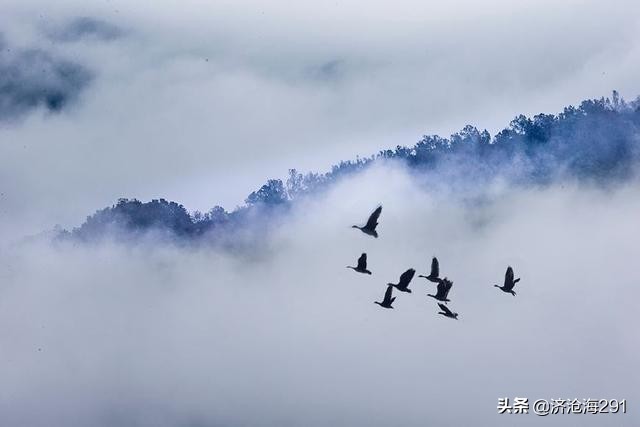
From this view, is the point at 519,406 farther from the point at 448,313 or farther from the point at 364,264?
the point at 364,264

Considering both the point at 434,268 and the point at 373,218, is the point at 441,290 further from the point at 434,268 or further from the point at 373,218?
the point at 373,218

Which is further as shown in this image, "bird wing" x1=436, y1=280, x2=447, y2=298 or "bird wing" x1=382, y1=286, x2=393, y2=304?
"bird wing" x1=382, y1=286, x2=393, y2=304

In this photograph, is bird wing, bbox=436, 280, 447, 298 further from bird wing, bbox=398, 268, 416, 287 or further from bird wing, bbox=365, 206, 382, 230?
bird wing, bbox=365, 206, 382, 230

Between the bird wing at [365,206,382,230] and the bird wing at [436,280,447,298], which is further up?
the bird wing at [365,206,382,230]

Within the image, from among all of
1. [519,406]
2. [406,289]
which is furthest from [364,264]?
[519,406]

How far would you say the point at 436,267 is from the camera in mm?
128500

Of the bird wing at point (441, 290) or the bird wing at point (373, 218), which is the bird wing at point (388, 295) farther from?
the bird wing at point (373, 218)

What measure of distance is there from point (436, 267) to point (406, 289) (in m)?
2.90

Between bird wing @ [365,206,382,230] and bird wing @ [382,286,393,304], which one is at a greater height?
bird wing @ [365,206,382,230]

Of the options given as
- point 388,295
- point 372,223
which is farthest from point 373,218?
point 388,295

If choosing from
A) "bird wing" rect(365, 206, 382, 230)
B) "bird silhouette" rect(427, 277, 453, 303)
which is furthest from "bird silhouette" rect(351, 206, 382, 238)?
"bird silhouette" rect(427, 277, 453, 303)

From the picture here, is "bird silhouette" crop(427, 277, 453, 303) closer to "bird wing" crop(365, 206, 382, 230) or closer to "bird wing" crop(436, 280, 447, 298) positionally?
"bird wing" crop(436, 280, 447, 298)

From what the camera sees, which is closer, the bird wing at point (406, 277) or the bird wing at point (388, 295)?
the bird wing at point (406, 277)

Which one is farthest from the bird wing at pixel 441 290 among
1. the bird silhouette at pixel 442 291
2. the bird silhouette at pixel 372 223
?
the bird silhouette at pixel 372 223
